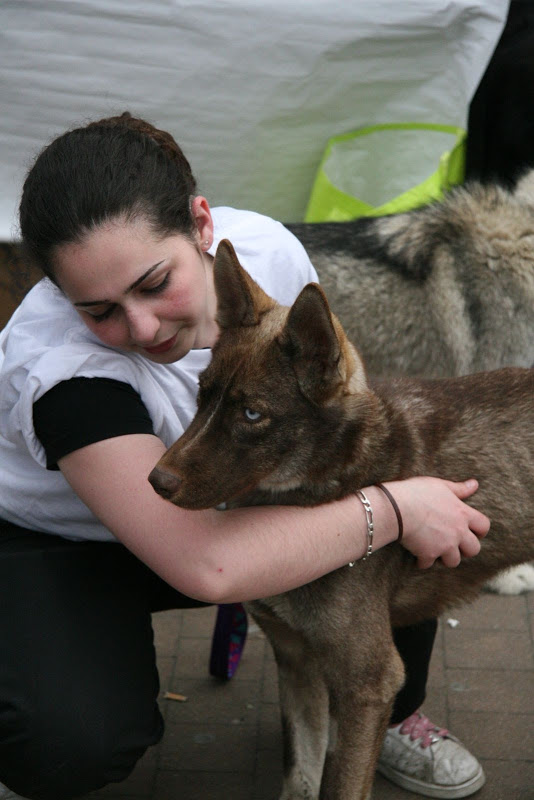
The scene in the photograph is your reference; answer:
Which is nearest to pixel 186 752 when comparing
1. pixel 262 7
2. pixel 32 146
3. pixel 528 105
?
pixel 32 146

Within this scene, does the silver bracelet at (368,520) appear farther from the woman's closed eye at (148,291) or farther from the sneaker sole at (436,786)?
the sneaker sole at (436,786)

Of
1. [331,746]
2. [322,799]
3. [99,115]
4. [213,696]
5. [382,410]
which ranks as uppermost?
[382,410]

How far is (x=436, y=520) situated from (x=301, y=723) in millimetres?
834

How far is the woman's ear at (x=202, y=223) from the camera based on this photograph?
2479 mm

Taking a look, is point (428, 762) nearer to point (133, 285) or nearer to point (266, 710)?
point (266, 710)

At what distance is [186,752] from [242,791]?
269 millimetres

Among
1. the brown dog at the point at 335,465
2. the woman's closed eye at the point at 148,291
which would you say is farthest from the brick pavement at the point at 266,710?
the woman's closed eye at the point at 148,291

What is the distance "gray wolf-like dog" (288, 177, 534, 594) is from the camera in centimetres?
401

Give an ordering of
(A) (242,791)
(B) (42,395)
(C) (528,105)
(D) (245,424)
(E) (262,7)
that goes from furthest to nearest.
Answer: (C) (528,105)
(E) (262,7)
(A) (242,791)
(B) (42,395)
(D) (245,424)

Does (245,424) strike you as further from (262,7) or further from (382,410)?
(262,7)

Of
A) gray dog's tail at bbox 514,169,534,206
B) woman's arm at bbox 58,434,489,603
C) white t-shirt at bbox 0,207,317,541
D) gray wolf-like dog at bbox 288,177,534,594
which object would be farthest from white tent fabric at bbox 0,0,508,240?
woman's arm at bbox 58,434,489,603

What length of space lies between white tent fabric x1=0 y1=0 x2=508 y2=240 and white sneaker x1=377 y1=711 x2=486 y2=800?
277 cm

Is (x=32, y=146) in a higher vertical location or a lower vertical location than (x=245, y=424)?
lower

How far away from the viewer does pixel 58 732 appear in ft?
7.70
